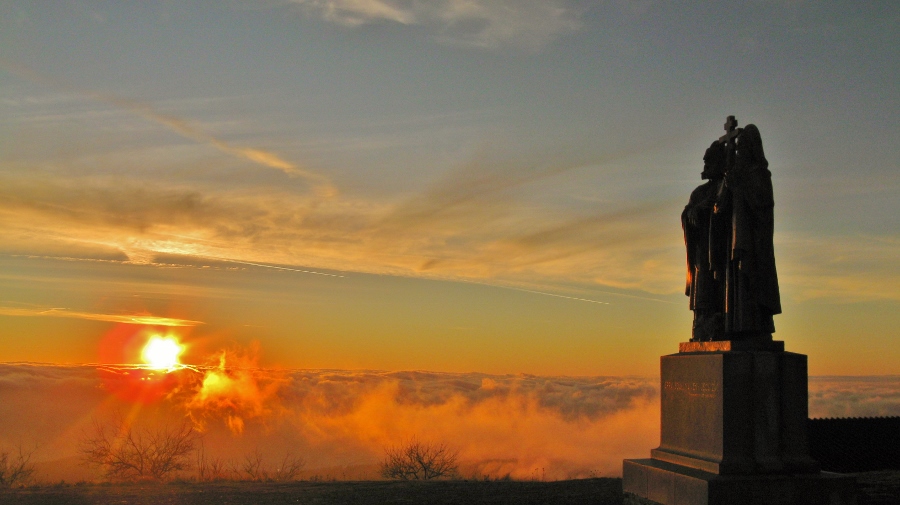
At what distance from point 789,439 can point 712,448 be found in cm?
101

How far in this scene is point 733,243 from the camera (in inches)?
435

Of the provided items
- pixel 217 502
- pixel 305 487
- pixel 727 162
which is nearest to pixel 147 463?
pixel 305 487

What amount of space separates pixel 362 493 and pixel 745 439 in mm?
8292

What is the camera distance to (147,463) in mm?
26156

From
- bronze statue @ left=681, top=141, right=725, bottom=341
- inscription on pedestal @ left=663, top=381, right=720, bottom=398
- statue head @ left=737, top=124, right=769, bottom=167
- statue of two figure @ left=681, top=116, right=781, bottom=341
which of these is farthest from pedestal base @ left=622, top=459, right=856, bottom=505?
statue head @ left=737, top=124, right=769, bottom=167

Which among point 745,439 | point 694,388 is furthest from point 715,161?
point 745,439

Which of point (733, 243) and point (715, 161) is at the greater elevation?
point (715, 161)

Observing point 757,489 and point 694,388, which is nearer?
point 757,489

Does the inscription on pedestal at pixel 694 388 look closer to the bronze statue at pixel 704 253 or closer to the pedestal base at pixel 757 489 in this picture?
the bronze statue at pixel 704 253

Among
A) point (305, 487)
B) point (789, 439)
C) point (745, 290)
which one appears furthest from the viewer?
point (305, 487)

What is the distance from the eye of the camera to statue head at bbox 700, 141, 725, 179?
38.8 ft

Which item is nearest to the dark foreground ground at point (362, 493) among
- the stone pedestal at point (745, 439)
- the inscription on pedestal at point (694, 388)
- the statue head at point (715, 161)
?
the inscription on pedestal at point (694, 388)

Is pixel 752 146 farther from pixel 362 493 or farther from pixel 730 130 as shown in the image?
pixel 362 493

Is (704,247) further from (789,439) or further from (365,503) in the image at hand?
(365,503)
